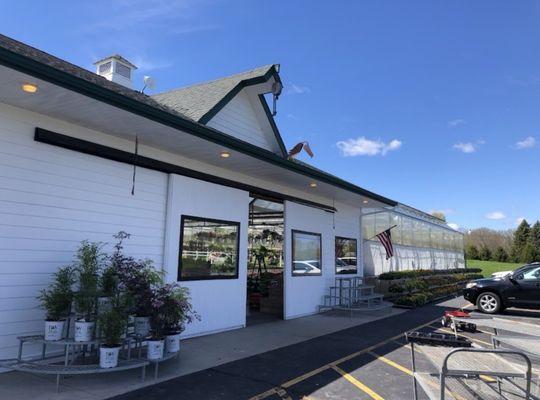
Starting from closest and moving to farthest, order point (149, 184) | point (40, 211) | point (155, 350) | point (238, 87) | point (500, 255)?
1. point (155, 350)
2. point (40, 211)
3. point (149, 184)
4. point (238, 87)
5. point (500, 255)

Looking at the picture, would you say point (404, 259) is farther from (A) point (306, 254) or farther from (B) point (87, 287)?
(B) point (87, 287)

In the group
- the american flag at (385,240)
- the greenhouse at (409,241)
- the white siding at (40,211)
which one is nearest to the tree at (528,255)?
the greenhouse at (409,241)

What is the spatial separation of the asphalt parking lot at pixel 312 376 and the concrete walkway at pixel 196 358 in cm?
29

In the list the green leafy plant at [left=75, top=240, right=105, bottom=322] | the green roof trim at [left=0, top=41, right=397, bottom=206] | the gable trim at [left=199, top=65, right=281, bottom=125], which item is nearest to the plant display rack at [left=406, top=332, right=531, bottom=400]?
the green leafy plant at [left=75, top=240, right=105, bottom=322]

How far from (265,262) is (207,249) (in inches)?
240

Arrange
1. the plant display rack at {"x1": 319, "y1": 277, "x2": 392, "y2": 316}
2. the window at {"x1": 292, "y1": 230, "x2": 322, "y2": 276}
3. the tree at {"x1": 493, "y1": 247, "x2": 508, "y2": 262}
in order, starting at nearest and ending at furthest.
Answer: the window at {"x1": 292, "y1": 230, "x2": 322, "y2": 276}, the plant display rack at {"x1": 319, "y1": 277, "x2": 392, "y2": 316}, the tree at {"x1": 493, "y1": 247, "x2": 508, "y2": 262}

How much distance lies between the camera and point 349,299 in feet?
43.1

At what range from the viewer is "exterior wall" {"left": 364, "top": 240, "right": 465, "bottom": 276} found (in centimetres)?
1764

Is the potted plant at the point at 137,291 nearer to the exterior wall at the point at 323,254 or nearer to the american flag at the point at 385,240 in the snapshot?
the exterior wall at the point at 323,254

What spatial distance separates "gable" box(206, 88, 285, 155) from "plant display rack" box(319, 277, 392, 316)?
474 cm

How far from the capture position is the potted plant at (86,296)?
573 centimetres

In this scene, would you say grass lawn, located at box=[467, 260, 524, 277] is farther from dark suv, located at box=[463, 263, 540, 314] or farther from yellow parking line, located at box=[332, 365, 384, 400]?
yellow parking line, located at box=[332, 365, 384, 400]

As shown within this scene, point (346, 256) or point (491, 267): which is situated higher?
point (491, 267)

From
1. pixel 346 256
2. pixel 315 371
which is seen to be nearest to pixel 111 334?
pixel 315 371
